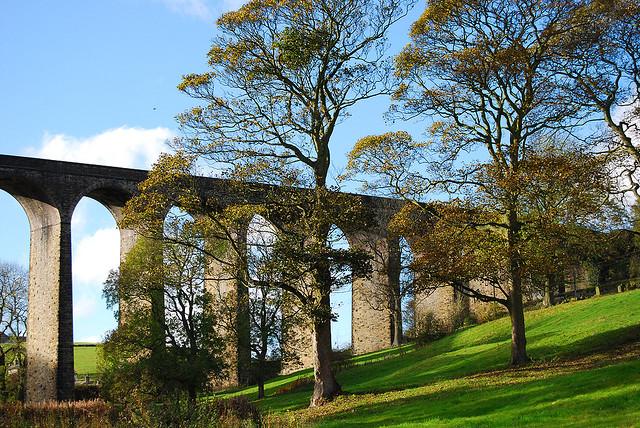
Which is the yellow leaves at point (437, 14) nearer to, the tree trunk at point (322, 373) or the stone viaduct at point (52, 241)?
the tree trunk at point (322, 373)

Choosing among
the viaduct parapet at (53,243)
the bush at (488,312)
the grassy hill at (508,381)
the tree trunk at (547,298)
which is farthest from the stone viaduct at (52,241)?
the bush at (488,312)

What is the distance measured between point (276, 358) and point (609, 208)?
18084 millimetres

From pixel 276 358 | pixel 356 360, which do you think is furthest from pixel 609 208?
pixel 356 360

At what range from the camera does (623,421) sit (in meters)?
13.1

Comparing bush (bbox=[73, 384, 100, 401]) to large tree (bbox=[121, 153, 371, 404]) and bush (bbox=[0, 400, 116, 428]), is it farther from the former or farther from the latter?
bush (bbox=[0, 400, 116, 428])

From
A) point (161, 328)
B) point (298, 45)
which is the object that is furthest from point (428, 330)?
point (298, 45)

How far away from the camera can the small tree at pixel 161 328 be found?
2638 cm

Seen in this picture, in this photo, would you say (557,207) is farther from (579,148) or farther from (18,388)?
(18,388)

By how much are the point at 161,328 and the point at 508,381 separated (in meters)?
13.4

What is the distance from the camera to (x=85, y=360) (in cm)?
5284

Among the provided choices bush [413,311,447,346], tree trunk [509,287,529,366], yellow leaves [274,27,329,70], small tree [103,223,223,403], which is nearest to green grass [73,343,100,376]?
small tree [103,223,223,403]

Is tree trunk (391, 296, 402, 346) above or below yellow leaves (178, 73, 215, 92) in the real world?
below

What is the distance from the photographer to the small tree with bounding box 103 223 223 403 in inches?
1038

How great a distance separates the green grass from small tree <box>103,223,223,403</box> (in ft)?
53.7
